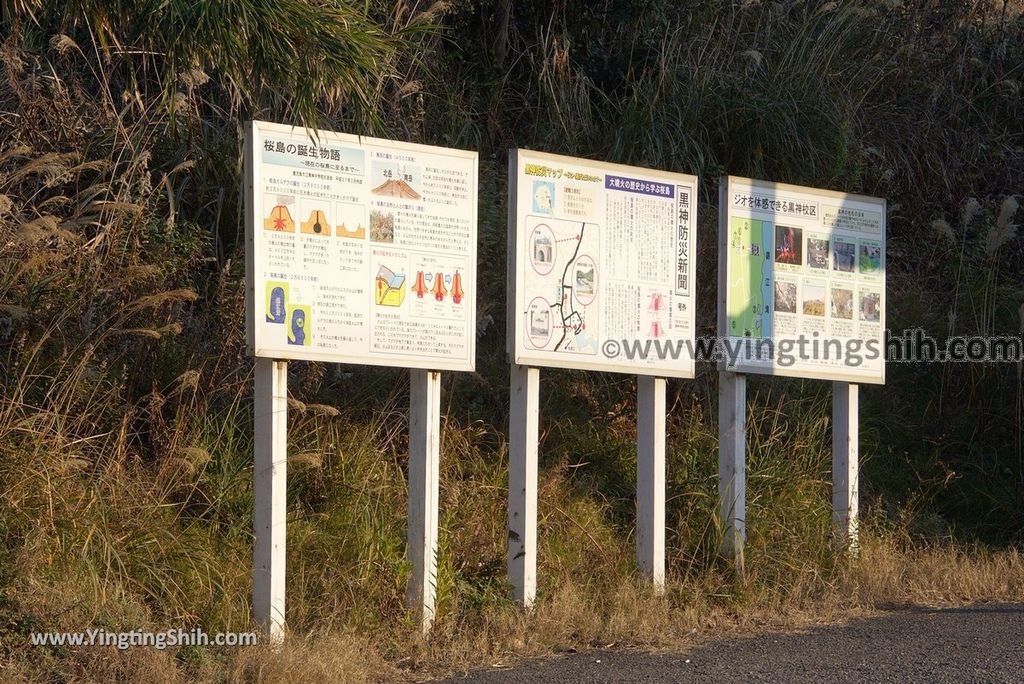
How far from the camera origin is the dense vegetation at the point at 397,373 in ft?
A: 19.1

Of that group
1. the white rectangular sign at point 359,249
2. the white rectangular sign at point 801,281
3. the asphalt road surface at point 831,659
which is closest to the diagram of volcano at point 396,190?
→ the white rectangular sign at point 359,249

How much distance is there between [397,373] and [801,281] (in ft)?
8.67

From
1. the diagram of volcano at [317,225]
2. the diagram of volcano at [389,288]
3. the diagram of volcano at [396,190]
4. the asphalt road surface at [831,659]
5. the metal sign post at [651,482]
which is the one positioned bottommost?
the asphalt road surface at [831,659]

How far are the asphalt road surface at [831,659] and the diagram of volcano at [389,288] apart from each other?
185cm

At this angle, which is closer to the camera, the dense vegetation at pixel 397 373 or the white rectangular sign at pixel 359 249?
the white rectangular sign at pixel 359 249

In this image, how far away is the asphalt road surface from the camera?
18.1 ft

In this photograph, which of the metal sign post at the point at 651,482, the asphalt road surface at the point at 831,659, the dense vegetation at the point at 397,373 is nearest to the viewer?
the asphalt road surface at the point at 831,659

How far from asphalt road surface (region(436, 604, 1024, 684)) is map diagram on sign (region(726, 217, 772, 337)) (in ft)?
6.06

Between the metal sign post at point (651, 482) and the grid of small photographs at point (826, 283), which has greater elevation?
the grid of small photographs at point (826, 283)

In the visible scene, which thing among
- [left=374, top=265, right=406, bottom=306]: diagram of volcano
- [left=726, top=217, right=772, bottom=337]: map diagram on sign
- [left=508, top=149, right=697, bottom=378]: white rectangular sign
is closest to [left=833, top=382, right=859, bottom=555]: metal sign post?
[left=726, top=217, right=772, bottom=337]: map diagram on sign

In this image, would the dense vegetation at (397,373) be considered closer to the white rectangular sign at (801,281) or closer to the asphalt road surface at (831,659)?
the asphalt road surface at (831,659)

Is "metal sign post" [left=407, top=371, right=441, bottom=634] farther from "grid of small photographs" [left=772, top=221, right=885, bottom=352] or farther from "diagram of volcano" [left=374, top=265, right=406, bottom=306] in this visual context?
"grid of small photographs" [left=772, top=221, right=885, bottom=352]

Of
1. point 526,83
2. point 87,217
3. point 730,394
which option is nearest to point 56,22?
point 87,217

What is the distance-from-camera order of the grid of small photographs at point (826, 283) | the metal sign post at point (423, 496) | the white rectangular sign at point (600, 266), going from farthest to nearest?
the grid of small photographs at point (826, 283)
the white rectangular sign at point (600, 266)
the metal sign post at point (423, 496)
